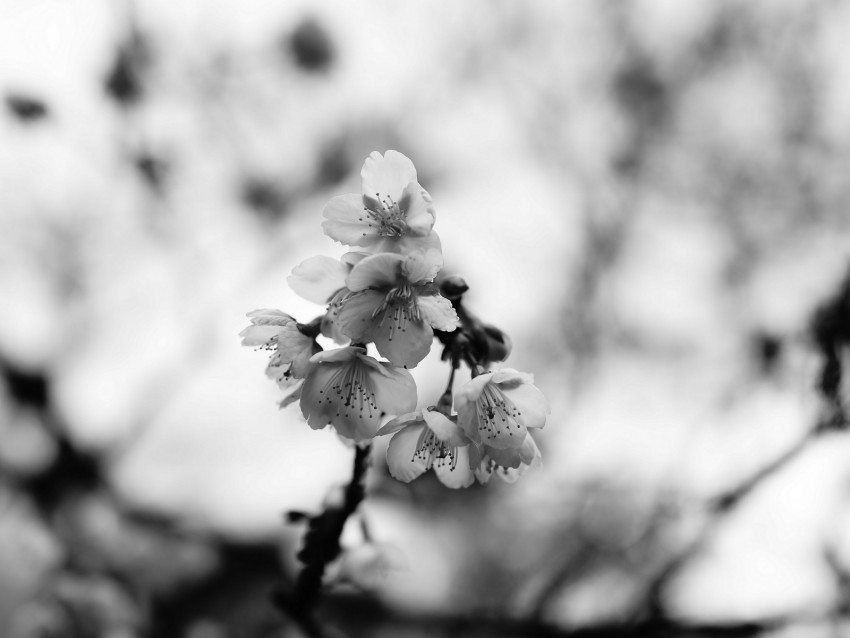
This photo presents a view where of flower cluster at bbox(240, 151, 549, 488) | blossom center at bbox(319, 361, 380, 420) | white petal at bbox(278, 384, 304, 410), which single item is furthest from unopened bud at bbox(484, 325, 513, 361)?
white petal at bbox(278, 384, 304, 410)

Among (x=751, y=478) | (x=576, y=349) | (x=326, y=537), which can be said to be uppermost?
(x=576, y=349)

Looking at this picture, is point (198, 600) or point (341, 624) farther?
point (198, 600)

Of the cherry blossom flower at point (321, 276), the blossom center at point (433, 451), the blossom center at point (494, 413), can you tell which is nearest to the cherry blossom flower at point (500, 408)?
the blossom center at point (494, 413)

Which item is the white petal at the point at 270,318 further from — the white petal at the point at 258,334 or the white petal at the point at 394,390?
the white petal at the point at 394,390

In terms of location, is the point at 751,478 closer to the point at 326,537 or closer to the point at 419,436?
the point at 419,436

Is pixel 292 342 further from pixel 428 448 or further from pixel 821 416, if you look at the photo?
pixel 821 416

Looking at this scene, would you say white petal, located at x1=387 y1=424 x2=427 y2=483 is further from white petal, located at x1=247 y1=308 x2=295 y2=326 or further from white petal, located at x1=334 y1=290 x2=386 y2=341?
white petal, located at x1=247 y1=308 x2=295 y2=326

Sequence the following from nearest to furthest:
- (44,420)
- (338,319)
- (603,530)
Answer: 1. (338,319)
2. (603,530)
3. (44,420)

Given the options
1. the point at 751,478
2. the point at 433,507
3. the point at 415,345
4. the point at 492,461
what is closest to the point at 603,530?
the point at 433,507
